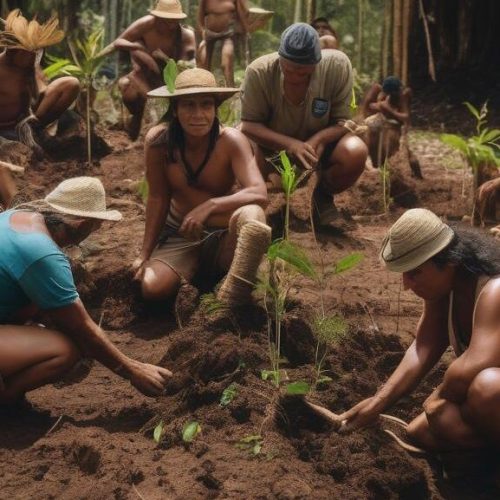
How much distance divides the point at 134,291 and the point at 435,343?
1990 millimetres

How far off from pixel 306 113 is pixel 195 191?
1228 millimetres

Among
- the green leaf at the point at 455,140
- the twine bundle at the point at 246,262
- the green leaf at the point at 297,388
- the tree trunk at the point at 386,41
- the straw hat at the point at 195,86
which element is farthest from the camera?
the tree trunk at the point at 386,41

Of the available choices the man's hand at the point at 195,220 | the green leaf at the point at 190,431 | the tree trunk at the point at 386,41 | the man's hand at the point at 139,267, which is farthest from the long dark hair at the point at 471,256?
the tree trunk at the point at 386,41

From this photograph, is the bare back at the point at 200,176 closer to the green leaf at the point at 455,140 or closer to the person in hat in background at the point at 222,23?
the green leaf at the point at 455,140

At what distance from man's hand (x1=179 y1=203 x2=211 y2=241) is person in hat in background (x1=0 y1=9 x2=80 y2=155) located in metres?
3.19

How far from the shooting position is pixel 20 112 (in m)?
7.59

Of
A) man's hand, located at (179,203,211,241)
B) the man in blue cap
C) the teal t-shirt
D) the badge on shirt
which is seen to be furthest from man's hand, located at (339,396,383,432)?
the man in blue cap

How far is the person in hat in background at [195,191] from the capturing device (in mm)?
4410

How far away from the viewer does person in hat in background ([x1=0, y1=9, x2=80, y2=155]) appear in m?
6.98

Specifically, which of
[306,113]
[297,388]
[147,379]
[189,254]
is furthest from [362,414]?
[306,113]

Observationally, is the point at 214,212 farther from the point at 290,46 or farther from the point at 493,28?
the point at 493,28

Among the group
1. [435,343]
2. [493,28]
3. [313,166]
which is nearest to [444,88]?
[493,28]

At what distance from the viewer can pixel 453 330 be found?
10.8 feet

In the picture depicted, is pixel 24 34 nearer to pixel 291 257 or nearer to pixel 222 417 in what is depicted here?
pixel 291 257
